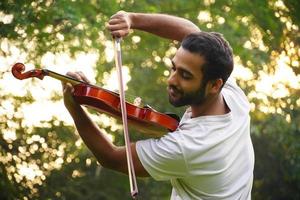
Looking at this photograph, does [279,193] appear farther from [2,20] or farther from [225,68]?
[225,68]

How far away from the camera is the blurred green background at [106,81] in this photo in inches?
280

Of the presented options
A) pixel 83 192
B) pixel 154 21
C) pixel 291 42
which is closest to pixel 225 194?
pixel 154 21

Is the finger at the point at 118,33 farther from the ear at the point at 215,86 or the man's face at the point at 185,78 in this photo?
the ear at the point at 215,86

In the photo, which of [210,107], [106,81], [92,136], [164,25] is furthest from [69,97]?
[106,81]

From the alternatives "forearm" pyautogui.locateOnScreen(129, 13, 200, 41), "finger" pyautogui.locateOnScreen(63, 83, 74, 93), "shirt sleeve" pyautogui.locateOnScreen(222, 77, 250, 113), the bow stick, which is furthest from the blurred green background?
"finger" pyautogui.locateOnScreen(63, 83, 74, 93)

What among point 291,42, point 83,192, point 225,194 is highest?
point 225,194

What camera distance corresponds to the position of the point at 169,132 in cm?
277

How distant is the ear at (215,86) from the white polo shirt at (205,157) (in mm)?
100

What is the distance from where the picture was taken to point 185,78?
2.65m

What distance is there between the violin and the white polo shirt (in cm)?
8

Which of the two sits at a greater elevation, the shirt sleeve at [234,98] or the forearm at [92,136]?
the forearm at [92,136]

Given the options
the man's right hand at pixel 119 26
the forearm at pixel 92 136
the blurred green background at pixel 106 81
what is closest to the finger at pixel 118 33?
the man's right hand at pixel 119 26

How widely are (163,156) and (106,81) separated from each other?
24.7ft

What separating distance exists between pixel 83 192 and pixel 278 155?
10.8 ft
